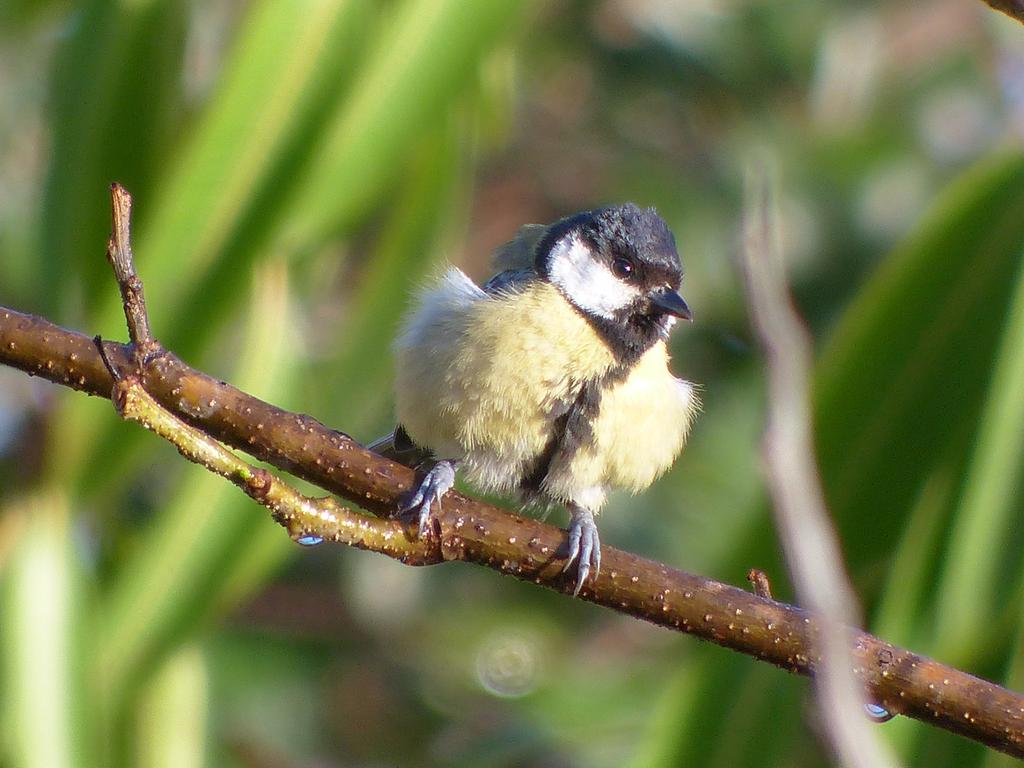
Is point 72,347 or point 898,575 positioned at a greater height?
point 898,575

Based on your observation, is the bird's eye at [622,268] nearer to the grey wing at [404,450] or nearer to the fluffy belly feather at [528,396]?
the fluffy belly feather at [528,396]

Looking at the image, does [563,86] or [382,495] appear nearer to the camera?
[382,495]

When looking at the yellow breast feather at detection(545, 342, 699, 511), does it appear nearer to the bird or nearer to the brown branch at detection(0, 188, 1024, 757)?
the bird

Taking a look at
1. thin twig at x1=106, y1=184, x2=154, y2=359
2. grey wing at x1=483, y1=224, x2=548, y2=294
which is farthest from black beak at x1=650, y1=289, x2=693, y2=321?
thin twig at x1=106, y1=184, x2=154, y2=359

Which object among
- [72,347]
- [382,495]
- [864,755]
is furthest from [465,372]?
[864,755]

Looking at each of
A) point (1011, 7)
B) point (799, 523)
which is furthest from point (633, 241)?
point (799, 523)

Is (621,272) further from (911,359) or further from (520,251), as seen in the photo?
(911,359)

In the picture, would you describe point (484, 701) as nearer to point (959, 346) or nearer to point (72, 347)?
point (959, 346)
